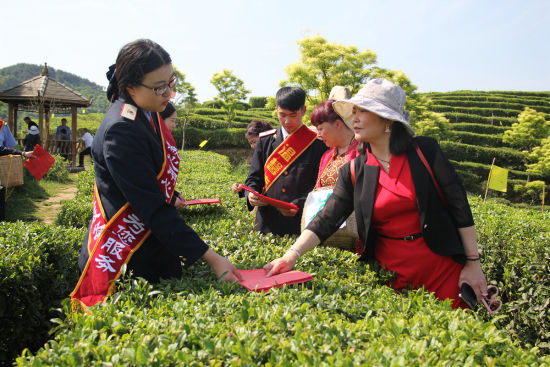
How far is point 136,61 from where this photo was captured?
6.03 ft

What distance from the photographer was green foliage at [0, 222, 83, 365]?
2576mm

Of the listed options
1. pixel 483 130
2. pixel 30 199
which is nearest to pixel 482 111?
pixel 483 130

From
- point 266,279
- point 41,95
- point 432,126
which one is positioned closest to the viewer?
point 266,279

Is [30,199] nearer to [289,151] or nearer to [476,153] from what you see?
[289,151]

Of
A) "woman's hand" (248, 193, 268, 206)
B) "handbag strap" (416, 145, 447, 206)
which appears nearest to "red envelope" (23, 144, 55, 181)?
"woman's hand" (248, 193, 268, 206)

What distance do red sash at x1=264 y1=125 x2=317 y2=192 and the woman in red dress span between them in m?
1.31

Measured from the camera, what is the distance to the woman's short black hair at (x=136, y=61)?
6.05 ft

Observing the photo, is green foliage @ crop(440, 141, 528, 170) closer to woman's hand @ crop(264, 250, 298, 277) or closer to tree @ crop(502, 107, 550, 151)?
tree @ crop(502, 107, 550, 151)

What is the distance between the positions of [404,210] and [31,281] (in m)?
2.34

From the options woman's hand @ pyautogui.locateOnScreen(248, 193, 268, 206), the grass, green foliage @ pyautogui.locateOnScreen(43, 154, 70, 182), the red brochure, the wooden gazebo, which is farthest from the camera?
the wooden gazebo

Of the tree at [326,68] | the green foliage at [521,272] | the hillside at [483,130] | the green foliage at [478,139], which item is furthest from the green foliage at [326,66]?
the green foliage at [521,272]

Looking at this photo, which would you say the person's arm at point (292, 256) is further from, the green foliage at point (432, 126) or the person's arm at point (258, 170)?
the green foliage at point (432, 126)

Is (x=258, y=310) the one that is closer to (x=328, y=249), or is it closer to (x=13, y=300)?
(x=328, y=249)

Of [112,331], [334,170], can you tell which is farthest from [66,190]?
[112,331]
